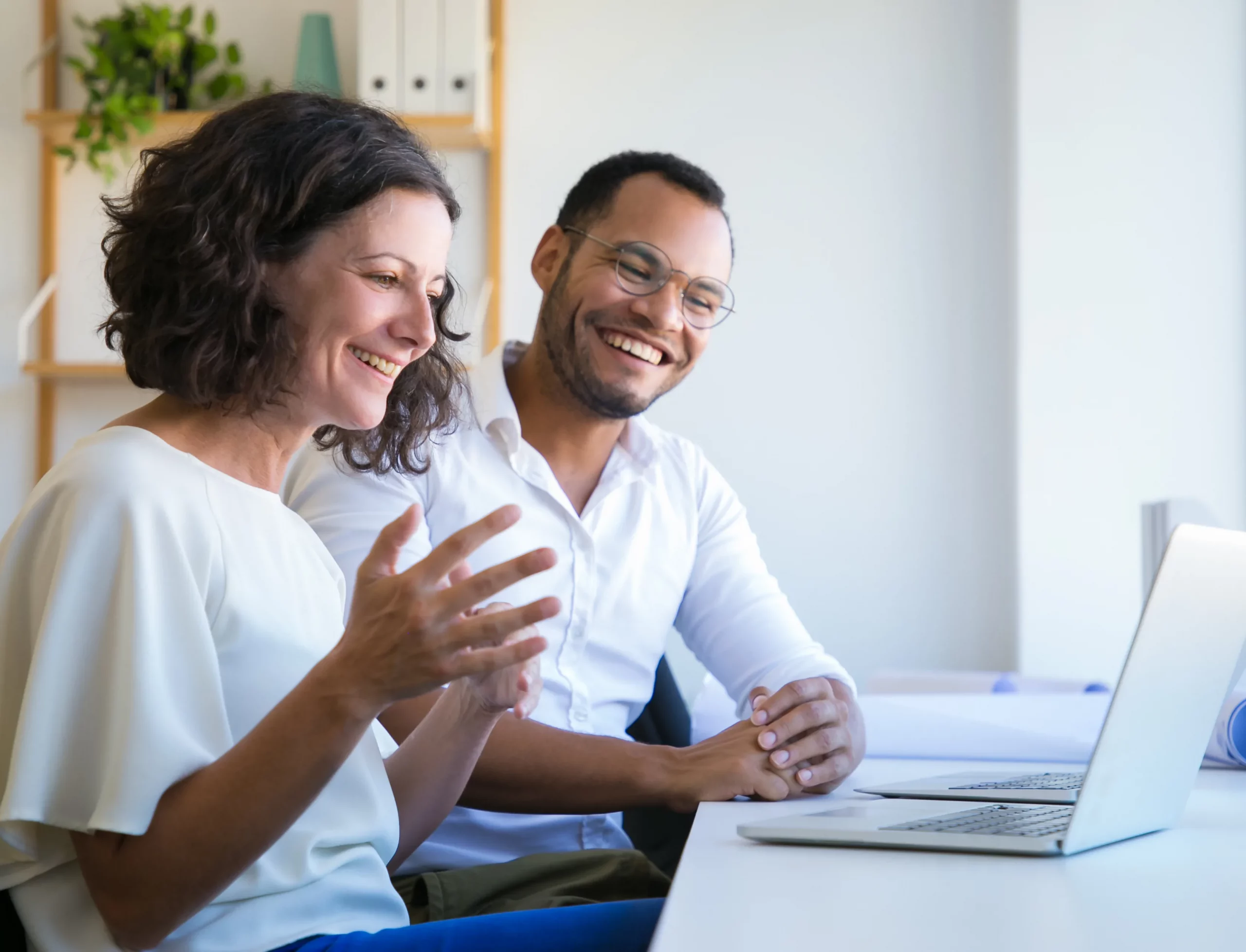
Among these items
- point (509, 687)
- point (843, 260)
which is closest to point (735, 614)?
point (509, 687)

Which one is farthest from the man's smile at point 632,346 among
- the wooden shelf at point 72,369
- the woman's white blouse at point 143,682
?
the wooden shelf at point 72,369

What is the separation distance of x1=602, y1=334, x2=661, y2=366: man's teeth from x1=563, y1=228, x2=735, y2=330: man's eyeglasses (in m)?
0.06

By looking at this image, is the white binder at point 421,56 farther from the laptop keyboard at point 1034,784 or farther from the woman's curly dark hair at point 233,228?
the laptop keyboard at point 1034,784

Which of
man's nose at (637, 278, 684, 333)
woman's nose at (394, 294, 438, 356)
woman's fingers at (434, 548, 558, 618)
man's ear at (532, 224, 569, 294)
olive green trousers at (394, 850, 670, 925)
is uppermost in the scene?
man's ear at (532, 224, 569, 294)

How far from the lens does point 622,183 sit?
192 centimetres

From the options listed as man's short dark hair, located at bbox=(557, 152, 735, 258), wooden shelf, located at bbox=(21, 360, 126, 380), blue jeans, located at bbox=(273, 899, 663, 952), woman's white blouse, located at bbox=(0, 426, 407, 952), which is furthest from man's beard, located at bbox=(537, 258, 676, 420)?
wooden shelf, located at bbox=(21, 360, 126, 380)

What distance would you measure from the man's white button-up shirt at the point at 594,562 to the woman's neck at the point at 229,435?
458mm

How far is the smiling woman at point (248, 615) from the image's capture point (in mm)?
823

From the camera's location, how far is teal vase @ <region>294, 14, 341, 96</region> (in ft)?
10.7

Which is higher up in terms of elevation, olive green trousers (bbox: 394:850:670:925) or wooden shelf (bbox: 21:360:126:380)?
wooden shelf (bbox: 21:360:126:380)

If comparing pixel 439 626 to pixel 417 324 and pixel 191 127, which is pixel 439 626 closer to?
pixel 417 324

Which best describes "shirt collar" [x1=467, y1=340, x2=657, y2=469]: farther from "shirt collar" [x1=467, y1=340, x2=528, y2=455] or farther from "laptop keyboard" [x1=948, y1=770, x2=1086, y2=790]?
"laptop keyboard" [x1=948, y1=770, x2=1086, y2=790]

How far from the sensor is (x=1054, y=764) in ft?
5.00

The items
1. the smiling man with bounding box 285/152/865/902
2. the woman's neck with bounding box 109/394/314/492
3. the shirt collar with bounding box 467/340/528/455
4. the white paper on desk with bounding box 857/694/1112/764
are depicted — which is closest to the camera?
the woman's neck with bounding box 109/394/314/492
